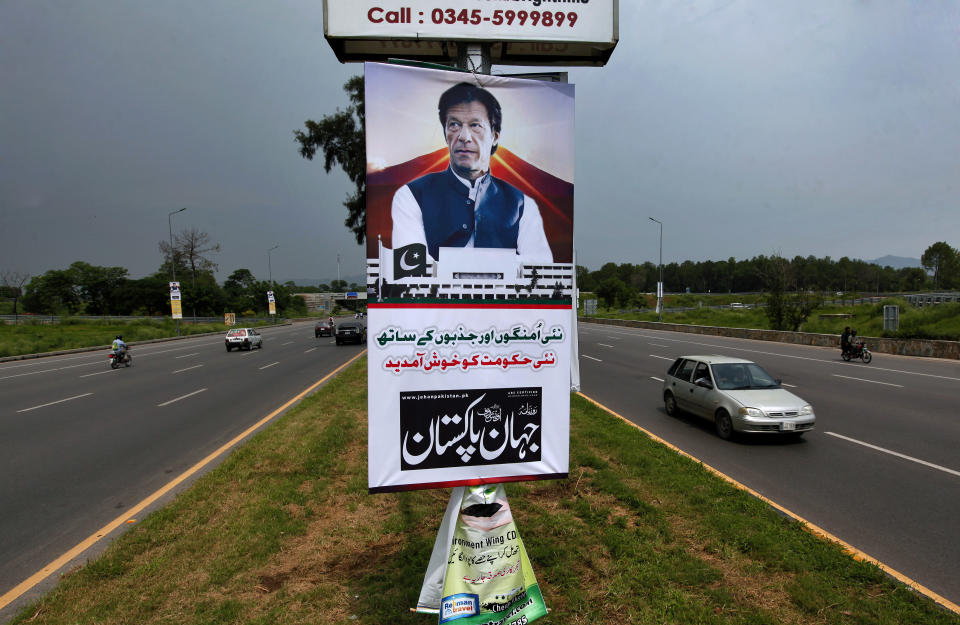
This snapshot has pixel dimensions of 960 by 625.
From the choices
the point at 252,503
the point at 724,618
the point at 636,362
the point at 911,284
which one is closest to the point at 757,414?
the point at 724,618

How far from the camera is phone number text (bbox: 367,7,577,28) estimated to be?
3.59 m

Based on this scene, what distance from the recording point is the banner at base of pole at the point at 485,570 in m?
3.13

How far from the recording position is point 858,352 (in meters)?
20.8

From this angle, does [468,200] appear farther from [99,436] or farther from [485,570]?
[99,436]

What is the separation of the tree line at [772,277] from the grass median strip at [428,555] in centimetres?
3612

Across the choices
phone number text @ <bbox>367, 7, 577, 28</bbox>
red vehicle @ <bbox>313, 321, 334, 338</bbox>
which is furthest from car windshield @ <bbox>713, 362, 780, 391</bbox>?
red vehicle @ <bbox>313, 321, 334, 338</bbox>

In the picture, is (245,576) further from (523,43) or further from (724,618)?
(523,43)

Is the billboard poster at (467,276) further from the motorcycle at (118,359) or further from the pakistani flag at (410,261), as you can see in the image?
the motorcycle at (118,359)

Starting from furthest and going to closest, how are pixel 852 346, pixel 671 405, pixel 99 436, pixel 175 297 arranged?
pixel 175 297, pixel 852 346, pixel 671 405, pixel 99 436

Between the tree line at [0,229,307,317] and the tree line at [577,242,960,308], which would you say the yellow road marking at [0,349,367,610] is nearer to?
the tree line at [577,242,960,308]

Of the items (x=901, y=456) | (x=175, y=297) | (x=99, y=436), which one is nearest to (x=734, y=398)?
(x=901, y=456)

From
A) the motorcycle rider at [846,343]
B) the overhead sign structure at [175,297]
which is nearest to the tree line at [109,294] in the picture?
the overhead sign structure at [175,297]

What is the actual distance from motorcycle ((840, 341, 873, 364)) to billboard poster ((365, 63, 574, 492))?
22.8 metres

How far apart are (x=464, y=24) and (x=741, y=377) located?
8972mm
